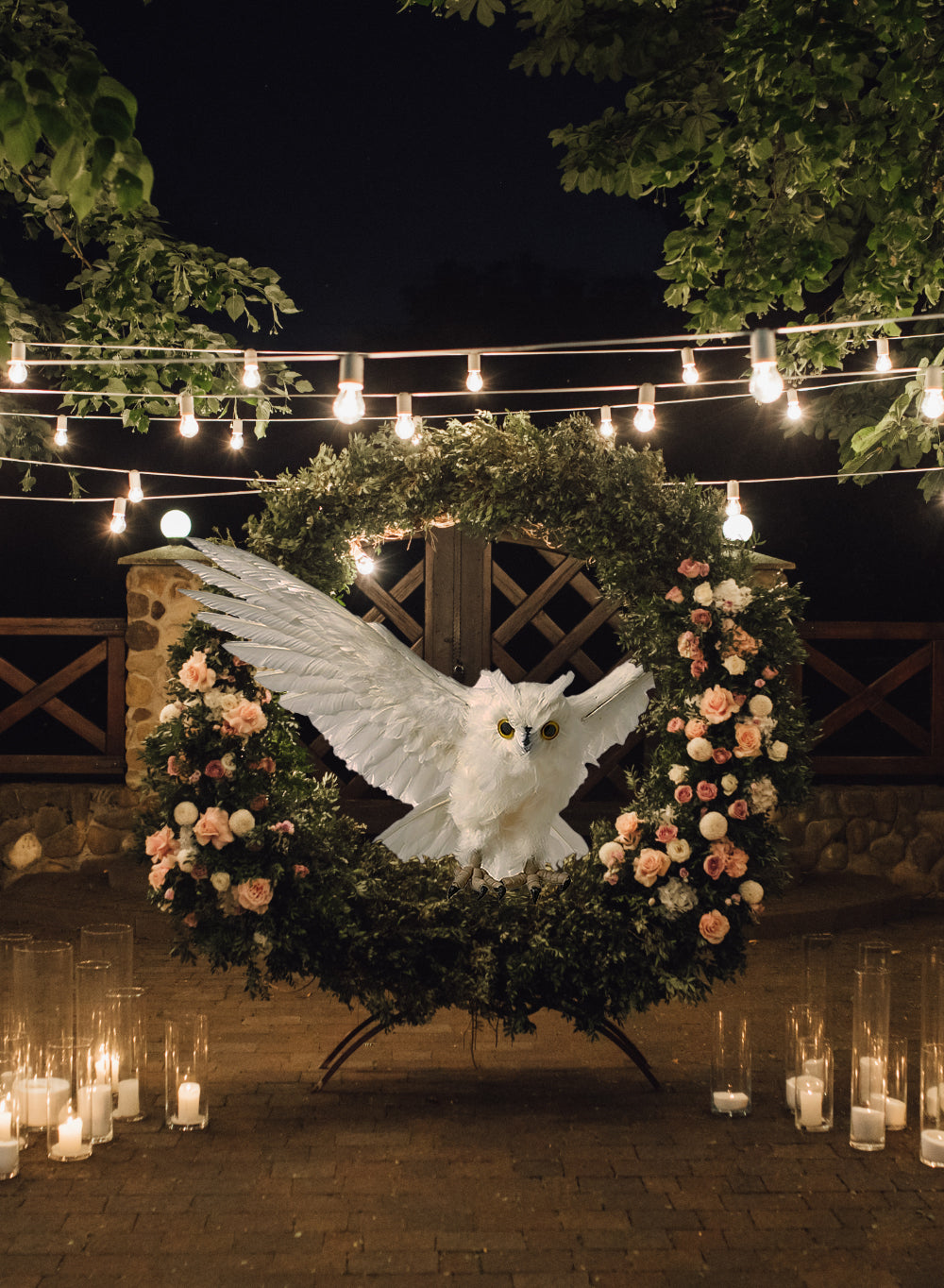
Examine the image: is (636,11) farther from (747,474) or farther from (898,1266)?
(747,474)

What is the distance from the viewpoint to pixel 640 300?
11867 millimetres

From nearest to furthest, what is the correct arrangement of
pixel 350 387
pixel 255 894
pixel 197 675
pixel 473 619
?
pixel 350 387, pixel 255 894, pixel 197 675, pixel 473 619

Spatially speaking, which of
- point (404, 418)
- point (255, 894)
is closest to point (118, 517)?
point (404, 418)

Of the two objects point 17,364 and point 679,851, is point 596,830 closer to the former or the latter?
point 679,851

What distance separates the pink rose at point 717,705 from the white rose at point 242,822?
172cm

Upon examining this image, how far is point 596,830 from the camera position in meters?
4.51

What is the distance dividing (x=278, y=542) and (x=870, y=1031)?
9.43ft

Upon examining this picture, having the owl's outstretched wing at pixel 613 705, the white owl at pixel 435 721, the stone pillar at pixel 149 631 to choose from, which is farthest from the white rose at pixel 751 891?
the stone pillar at pixel 149 631

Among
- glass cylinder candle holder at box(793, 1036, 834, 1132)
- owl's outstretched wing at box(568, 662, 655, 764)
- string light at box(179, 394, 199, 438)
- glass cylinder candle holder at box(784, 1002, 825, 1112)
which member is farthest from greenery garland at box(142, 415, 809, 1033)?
string light at box(179, 394, 199, 438)

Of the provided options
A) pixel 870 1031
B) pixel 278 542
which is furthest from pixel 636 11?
pixel 870 1031

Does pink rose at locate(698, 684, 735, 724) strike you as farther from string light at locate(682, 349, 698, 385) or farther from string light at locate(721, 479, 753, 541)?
string light at locate(721, 479, 753, 541)

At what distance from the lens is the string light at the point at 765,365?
3.74m

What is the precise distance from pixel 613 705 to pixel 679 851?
85 centimetres

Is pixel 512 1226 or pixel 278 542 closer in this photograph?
pixel 512 1226
